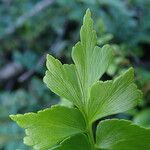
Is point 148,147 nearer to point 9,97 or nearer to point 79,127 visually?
point 79,127

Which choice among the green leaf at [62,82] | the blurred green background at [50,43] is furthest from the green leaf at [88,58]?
the blurred green background at [50,43]

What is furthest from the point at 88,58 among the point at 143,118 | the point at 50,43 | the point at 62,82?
the point at 50,43

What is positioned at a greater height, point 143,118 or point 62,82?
point 143,118

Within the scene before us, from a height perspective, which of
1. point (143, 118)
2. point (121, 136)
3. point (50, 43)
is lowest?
point (121, 136)

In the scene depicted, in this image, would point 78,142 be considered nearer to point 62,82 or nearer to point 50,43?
point 62,82

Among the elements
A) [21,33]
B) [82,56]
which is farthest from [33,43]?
[82,56]

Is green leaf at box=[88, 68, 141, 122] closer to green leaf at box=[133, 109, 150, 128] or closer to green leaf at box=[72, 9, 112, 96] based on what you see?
green leaf at box=[72, 9, 112, 96]

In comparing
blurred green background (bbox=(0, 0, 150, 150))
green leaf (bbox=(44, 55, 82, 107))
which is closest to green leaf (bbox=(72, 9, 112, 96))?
green leaf (bbox=(44, 55, 82, 107))
